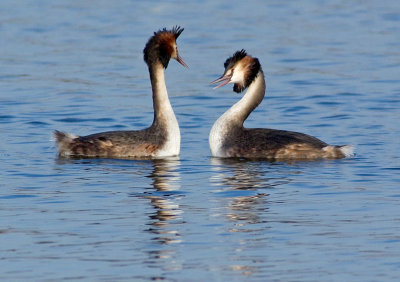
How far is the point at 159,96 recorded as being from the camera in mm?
14320

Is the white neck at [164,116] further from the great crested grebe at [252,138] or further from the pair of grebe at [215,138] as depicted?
the great crested grebe at [252,138]

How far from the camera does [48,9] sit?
96.6 ft

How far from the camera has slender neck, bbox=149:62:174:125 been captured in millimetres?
14156

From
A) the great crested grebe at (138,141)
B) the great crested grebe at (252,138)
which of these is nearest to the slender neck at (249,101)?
the great crested grebe at (252,138)

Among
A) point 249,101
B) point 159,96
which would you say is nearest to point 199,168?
point 159,96

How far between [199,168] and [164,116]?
1.21 meters

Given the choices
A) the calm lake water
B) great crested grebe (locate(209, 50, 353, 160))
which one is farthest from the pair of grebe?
the calm lake water

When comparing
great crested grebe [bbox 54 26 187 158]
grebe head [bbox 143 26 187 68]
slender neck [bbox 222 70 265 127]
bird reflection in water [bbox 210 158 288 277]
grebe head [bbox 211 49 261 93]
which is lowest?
bird reflection in water [bbox 210 158 288 277]

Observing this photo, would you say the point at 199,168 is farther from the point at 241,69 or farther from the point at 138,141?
the point at 241,69

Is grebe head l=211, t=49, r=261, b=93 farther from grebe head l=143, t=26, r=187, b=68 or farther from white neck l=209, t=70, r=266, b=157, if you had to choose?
grebe head l=143, t=26, r=187, b=68

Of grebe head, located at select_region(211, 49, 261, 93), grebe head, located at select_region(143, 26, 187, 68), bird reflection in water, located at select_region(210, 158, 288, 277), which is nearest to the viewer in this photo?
bird reflection in water, located at select_region(210, 158, 288, 277)

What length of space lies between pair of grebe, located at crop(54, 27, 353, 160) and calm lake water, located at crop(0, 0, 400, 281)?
9.6 inches

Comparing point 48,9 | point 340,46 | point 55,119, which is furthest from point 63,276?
point 48,9

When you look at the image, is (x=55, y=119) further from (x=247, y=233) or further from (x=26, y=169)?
(x=247, y=233)
